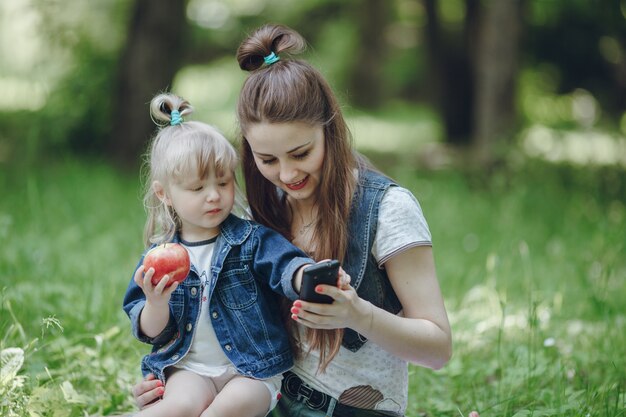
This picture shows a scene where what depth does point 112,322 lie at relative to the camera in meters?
3.35

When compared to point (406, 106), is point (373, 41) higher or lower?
higher

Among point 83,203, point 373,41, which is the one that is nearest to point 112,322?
point 83,203

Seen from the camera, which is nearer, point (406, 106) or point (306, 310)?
point (306, 310)

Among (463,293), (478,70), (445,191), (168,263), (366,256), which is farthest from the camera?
(478,70)

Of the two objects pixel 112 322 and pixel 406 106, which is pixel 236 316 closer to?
pixel 112 322

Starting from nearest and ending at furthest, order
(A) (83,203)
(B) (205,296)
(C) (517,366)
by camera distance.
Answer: (B) (205,296), (C) (517,366), (A) (83,203)

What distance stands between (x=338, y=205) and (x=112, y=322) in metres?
1.59

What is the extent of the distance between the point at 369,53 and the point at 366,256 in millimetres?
14922

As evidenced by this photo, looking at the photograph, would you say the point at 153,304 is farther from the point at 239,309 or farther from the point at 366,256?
the point at 366,256

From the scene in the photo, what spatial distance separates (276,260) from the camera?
2.15 meters

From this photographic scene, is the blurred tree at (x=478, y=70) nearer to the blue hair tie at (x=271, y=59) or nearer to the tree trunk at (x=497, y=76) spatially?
the tree trunk at (x=497, y=76)

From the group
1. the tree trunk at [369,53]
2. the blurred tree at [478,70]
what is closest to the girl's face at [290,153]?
the blurred tree at [478,70]

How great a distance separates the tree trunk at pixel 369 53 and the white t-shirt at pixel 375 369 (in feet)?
47.6

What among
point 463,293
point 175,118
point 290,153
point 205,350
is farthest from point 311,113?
point 463,293
